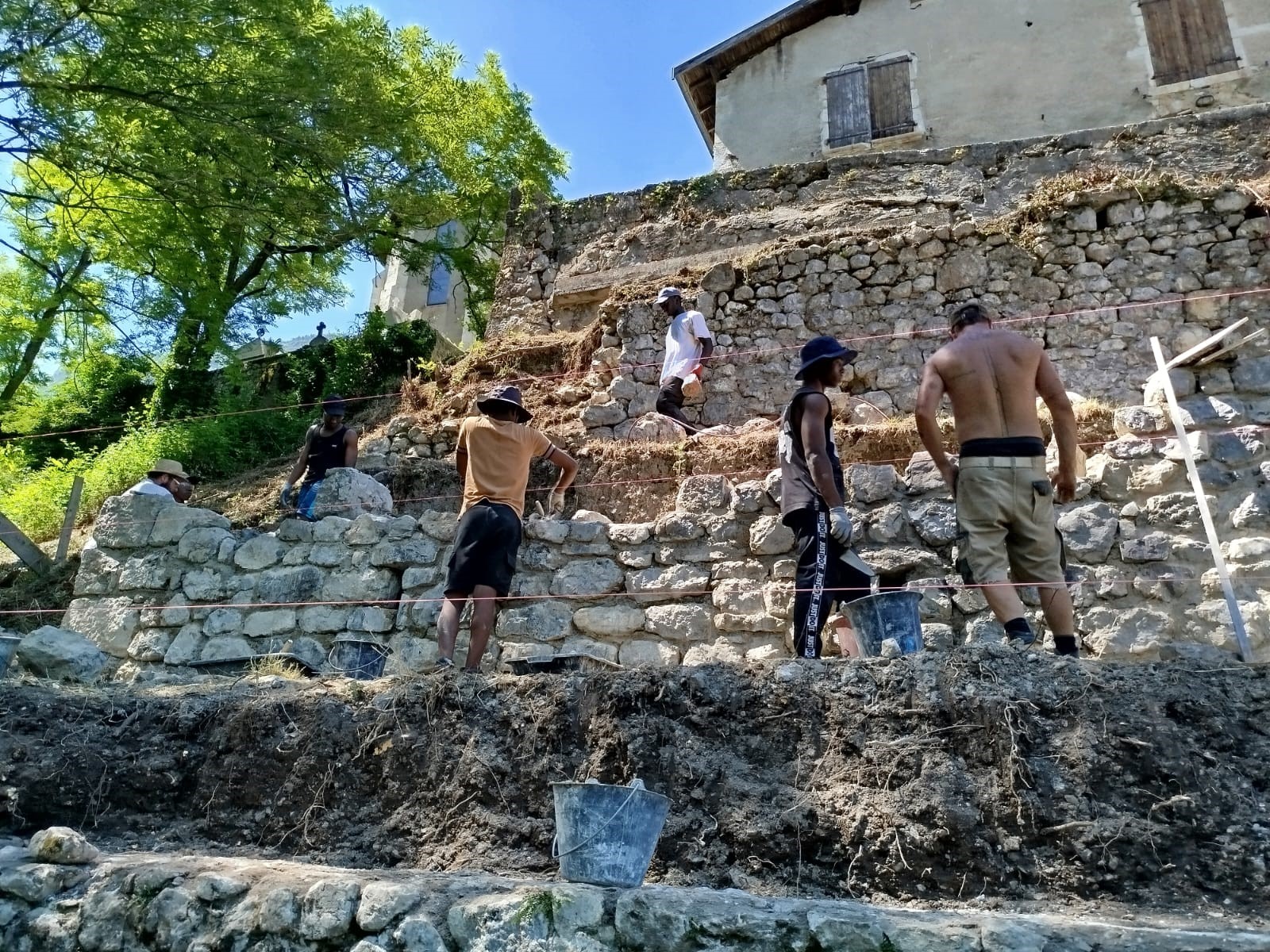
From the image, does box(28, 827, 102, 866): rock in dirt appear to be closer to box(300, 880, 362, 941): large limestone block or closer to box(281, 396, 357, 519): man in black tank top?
box(300, 880, 362, 941): large limestone block

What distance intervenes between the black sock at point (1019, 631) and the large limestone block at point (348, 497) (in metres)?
3.97

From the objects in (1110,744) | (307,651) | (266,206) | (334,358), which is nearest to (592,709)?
(1110,744)

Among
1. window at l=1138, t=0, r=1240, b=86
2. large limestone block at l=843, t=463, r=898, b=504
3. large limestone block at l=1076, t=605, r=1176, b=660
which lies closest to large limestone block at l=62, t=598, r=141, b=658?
large limestone block at l=843, t=463, r=898, b=504

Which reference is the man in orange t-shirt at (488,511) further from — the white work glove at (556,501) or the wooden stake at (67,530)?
the wooden stake at (67,530)

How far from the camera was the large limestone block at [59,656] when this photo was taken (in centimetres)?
481

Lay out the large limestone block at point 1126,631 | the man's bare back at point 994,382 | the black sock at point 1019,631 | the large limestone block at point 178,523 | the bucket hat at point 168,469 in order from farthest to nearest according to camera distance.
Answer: the bucket hat at point 168,469 → the large limestone block at point 178,523 → the large limestone block at point 1126,631 → the man's bare back at point 994,382 → the black sock at point 1019,631

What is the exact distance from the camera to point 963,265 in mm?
8492

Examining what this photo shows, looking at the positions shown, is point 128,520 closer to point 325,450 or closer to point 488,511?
point 325,450

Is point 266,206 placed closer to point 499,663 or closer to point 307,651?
point 307,651

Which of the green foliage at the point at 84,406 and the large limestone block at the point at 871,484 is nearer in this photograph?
the large limestone block at the point at 871,484

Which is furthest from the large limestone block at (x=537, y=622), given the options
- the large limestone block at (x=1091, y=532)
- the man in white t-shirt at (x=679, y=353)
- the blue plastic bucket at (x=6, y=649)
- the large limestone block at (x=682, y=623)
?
the man in white t-shirt at (x=679, y=353)

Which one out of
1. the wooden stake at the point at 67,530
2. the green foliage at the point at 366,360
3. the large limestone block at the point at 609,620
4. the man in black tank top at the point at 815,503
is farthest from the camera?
the green foliage at the point at 366,360

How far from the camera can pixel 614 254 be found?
35.6 ft

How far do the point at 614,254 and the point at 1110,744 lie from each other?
28.8 feet
